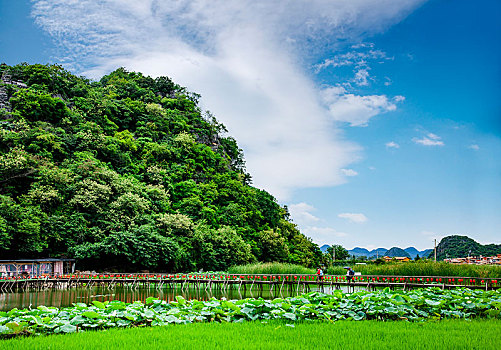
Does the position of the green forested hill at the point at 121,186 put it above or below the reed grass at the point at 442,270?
above

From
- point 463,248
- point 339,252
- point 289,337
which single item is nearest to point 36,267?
point 289,337

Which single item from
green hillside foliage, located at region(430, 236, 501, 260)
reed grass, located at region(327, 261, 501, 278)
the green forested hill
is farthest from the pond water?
green hillside foliage, located at region(430, 236, 501, 260)

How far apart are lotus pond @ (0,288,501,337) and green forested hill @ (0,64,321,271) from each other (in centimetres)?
2148

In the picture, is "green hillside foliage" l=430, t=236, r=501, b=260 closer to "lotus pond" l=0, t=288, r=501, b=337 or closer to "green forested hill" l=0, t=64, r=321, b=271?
"green forested hill" l=0, t=64, r=321, b=271

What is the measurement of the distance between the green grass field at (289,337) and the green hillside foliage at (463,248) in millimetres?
67269

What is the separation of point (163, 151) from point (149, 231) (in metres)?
13.7

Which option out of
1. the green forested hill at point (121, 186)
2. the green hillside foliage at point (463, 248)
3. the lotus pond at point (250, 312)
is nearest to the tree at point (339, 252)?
the green hillside foliage at point (463, 248)

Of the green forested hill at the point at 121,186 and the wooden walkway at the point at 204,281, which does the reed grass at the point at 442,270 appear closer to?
the wooden walkway at the point at 204,281

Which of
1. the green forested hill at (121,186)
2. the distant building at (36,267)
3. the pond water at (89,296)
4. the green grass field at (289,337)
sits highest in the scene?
the green forested hill at (121,186)

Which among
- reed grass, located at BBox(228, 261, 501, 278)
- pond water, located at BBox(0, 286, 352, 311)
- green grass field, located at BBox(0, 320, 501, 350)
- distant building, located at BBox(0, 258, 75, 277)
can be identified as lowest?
pond water, located at BBox(0, 286, 352, 311)

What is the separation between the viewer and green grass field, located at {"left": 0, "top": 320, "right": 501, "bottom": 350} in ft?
16.4

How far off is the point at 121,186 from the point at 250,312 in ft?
89.7

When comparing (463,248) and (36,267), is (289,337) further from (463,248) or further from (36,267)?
(463,248)

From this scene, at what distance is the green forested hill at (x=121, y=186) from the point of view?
2872cm
